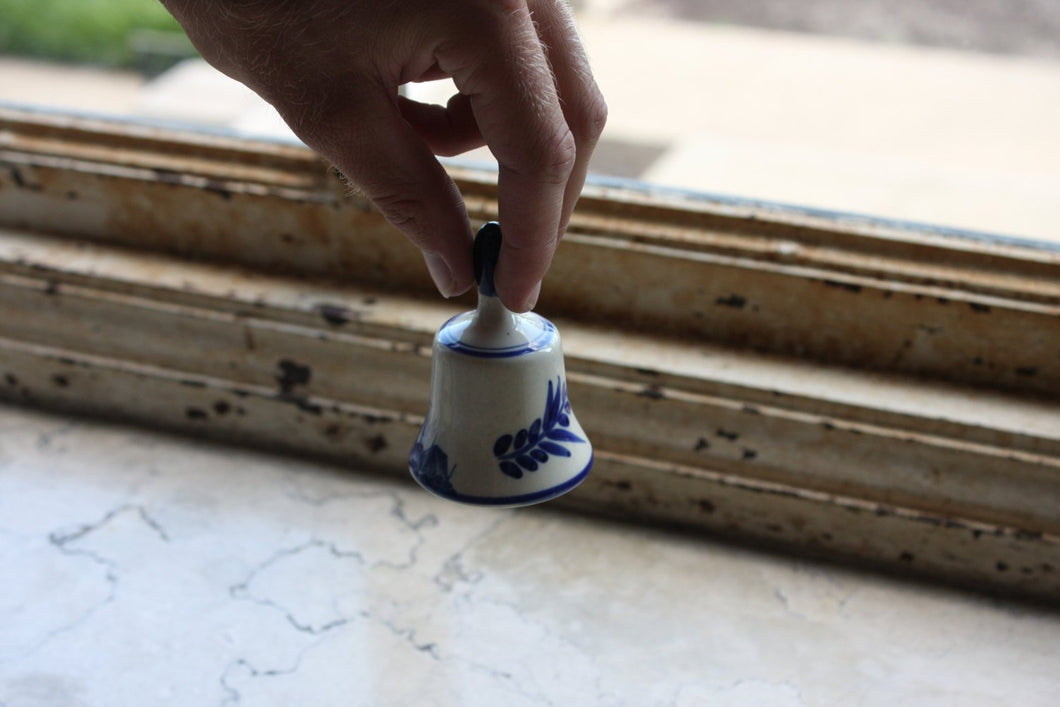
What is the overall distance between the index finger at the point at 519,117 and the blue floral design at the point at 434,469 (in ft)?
0.61

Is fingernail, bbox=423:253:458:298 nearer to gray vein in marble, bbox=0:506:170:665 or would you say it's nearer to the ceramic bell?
the ceramic bell

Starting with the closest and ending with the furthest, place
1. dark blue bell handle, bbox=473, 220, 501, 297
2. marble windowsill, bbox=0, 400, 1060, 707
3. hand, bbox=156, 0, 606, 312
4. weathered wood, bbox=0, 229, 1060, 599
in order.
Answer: hand, bbox=156, 0, 606, 312
dark blue bell handle, bbox=473, 220, 501, 297
marble windowsill, bbox=0, 400, 1060, 707
weathered wood, bbox=0, 229, 1060, 599

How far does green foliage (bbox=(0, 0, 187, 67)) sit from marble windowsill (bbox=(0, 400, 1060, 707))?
0.58 m

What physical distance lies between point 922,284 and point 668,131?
472 millimetres

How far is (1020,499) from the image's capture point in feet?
2.96

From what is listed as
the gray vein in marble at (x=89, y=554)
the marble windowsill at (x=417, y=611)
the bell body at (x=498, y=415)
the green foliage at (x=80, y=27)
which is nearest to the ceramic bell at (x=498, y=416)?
the bell body at (x=498, y=415)

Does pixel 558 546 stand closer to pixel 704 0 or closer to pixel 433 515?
pixel 433 515

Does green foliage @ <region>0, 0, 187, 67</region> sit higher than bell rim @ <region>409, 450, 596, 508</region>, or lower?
higher

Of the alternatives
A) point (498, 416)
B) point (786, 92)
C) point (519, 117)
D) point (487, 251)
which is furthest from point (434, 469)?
point (786, 92)

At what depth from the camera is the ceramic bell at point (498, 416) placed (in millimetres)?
667

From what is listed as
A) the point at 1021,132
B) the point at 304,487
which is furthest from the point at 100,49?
the point at 1021,132

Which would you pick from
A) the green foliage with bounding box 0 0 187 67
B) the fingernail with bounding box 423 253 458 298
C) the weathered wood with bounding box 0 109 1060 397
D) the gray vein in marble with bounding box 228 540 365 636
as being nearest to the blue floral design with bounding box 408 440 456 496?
the fingernail with bounding box 423 253 458 298

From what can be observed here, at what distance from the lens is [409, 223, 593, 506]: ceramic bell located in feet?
2.19

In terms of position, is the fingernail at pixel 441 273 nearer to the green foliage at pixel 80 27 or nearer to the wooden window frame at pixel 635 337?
the wooden window frame at pixel 635 337
